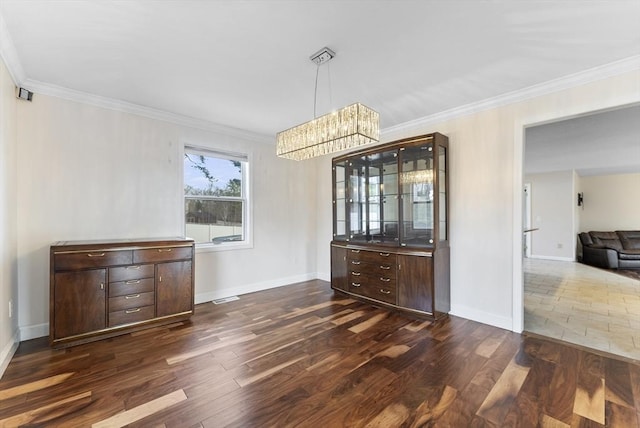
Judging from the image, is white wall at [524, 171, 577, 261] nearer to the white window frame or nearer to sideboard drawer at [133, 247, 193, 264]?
the white window frame

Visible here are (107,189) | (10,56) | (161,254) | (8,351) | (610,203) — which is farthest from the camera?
(610,203)

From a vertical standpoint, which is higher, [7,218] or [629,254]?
[7,218]

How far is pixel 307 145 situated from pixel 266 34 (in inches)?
35.8

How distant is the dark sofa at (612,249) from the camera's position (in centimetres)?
631

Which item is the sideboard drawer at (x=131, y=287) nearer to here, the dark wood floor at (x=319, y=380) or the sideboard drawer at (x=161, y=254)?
the sideboard drawer at (x=161, y=254)

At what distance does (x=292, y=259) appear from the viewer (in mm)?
5168

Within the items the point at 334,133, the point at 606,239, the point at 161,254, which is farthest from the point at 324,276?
the point at 606,239

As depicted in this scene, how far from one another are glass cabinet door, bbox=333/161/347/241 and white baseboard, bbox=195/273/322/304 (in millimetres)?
1163

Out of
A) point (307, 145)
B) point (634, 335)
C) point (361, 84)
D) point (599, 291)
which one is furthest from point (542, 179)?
point (307, 145)

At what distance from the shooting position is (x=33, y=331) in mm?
2881

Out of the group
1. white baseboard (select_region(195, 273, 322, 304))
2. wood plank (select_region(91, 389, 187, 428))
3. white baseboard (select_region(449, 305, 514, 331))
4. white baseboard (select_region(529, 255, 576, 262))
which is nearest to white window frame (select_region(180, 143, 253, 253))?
white baseboard (select_region(195, 273, 322, 304))

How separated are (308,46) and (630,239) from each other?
30.0 ft

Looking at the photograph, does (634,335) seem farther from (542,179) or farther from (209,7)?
(542,179)

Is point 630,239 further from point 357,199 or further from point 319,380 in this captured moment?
point 319,380
